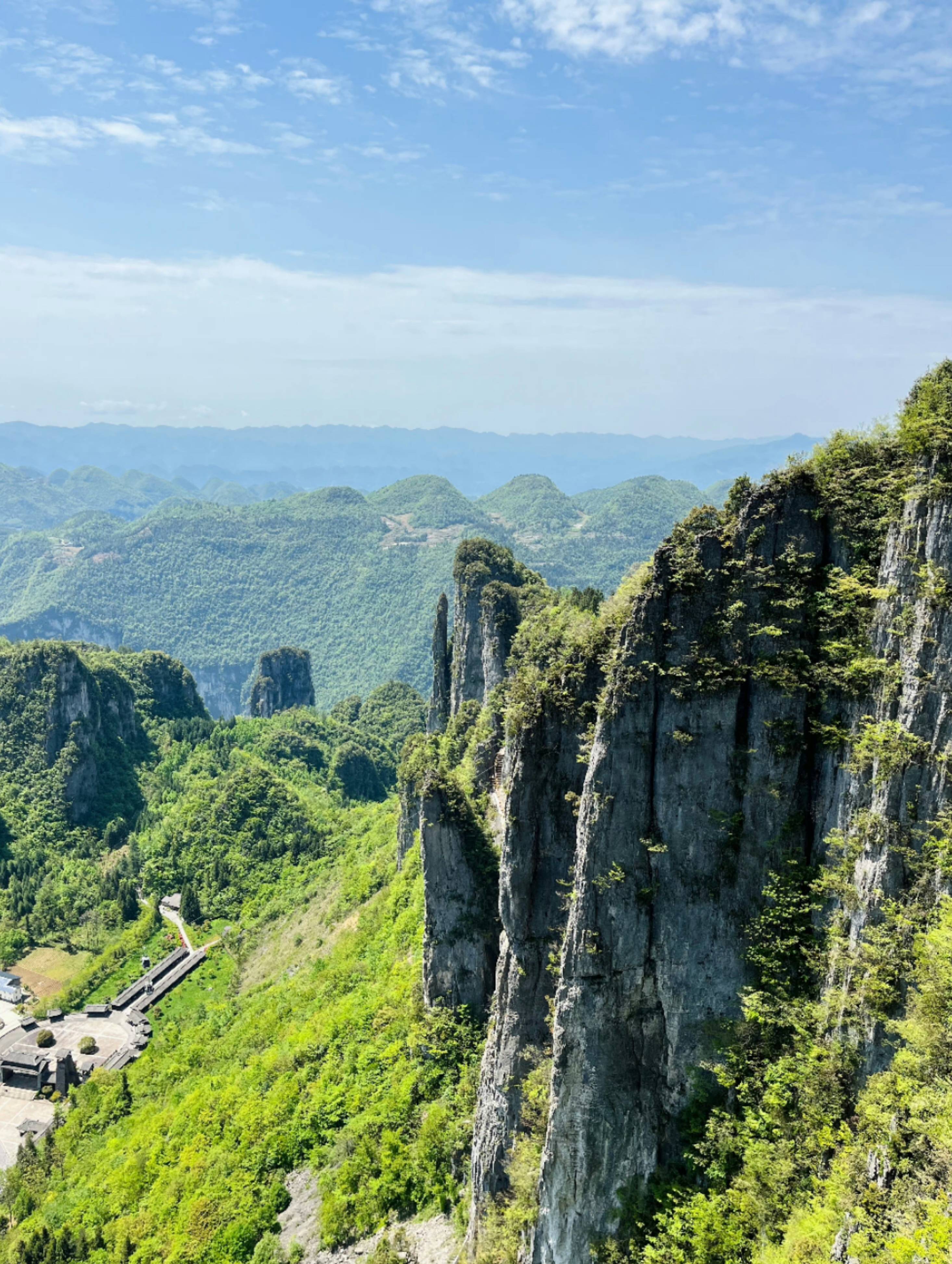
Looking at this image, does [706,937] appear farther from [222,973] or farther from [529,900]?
[222,973]

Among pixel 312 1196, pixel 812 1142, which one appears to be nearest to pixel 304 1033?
pixel 312 1196

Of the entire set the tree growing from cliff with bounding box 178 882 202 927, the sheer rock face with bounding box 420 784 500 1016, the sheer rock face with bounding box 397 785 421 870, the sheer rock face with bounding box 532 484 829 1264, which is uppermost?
the sheer rock face with bounding box 532 484 829 1264

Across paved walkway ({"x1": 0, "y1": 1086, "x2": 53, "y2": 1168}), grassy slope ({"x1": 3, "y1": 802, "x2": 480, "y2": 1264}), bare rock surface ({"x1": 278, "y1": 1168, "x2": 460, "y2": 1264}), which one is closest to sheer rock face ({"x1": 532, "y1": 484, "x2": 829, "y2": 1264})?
bare rock surface ({"x1": 278, "y1": 1168, "x2": 460, "y2": 1264})

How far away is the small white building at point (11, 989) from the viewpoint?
8731 centimetres

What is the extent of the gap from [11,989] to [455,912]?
71979mm

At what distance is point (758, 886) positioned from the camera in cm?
2472

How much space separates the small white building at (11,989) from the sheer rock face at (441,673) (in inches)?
2095

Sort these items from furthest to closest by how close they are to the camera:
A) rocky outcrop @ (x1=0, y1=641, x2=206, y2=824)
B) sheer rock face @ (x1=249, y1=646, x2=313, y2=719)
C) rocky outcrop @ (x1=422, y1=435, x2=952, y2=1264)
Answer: sheer rock face @ (x1=249, y1=646, x2=313, y2=719), rocky outcrop @ (x1=0, y1=641, x2=206, y2=824), rocky outcrop @ (x1=422, y1=435, x2=952, y2=1264)

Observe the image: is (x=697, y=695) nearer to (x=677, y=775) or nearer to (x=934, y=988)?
(x=677, y=775)

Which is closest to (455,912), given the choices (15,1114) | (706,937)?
(706,937)

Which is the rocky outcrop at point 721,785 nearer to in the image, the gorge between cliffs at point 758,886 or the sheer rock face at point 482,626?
the gorge between cliffs at point 758,886

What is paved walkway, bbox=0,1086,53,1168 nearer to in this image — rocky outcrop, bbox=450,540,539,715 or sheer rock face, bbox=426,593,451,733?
sheer rock face, bbox=426,593,451,733

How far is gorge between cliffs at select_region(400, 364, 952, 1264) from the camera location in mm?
20141

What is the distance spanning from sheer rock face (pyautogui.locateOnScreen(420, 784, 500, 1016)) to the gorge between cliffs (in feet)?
35.5
